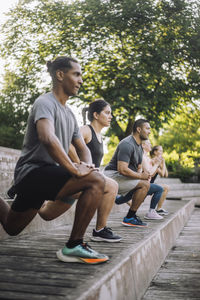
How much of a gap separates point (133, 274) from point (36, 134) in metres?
1.43

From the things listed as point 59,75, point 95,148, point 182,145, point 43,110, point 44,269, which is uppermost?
A: point 59,75

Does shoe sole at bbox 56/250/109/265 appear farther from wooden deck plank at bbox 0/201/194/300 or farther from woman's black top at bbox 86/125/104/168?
woman's black top at bbox 86/125/104/168


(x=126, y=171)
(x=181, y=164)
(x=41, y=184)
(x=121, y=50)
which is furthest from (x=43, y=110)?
(x=181, y=164)

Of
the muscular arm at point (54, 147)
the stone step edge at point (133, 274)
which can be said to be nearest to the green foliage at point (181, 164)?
the stone step edge at point (133, 274)

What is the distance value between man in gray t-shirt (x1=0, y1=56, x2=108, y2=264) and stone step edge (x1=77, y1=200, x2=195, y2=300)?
0.82ft

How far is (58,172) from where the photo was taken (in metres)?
3.19

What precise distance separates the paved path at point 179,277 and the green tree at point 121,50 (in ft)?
34.3

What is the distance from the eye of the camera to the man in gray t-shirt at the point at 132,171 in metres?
5.90

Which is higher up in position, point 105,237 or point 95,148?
point 95,148

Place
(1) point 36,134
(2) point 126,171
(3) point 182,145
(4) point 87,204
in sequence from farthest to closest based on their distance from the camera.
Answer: (3) point 182,145
(2) point 126,171
(1) point 36,134
(4) point 87,204

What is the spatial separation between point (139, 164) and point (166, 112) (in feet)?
37.8

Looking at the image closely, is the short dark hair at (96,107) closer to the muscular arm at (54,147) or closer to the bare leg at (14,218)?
the bare leg at (14,218)

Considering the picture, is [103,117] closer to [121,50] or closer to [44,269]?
[44,269]

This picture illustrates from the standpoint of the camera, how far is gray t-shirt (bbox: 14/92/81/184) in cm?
326
